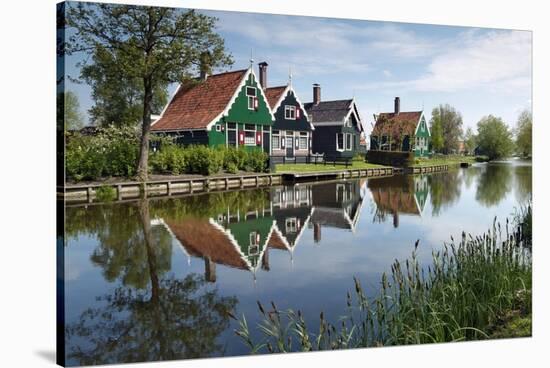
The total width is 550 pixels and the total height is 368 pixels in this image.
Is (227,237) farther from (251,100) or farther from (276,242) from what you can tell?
(251,100)

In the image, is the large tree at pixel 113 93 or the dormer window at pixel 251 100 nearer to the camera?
the large tree at pixel 113 93

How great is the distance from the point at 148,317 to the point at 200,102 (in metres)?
2.99

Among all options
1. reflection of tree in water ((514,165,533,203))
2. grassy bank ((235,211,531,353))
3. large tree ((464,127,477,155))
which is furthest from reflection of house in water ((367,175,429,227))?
grassy bank ((235,211,531,353))

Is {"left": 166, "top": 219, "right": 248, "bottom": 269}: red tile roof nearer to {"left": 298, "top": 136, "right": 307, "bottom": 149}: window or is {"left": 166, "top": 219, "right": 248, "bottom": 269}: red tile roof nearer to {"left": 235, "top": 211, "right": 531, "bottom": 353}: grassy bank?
{"left": 235, "top": 211, "right": 531, "bottom": 353}: grassy bank

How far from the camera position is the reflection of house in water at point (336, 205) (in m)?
9.12

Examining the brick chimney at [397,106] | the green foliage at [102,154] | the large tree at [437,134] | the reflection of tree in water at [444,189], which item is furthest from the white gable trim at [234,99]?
the reflection of tree in water at [444,189]

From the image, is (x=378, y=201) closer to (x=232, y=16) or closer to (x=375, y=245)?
(x=375, y=245)

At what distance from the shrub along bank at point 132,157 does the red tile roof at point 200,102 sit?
11.7 inches

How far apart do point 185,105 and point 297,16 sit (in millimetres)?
1746

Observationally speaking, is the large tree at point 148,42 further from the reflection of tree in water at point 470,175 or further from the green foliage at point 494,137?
the reflection of tree in water at point 470,175

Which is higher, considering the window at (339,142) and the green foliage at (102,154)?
the window at (339,142)

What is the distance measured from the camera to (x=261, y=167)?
7902 mm

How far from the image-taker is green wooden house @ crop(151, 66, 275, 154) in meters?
6.32

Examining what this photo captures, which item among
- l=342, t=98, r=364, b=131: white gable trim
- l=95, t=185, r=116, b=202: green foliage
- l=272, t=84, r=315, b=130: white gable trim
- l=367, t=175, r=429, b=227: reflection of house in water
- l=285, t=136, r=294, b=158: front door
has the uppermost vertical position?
l=272, t=84, r=315, b=130: white gable trim
